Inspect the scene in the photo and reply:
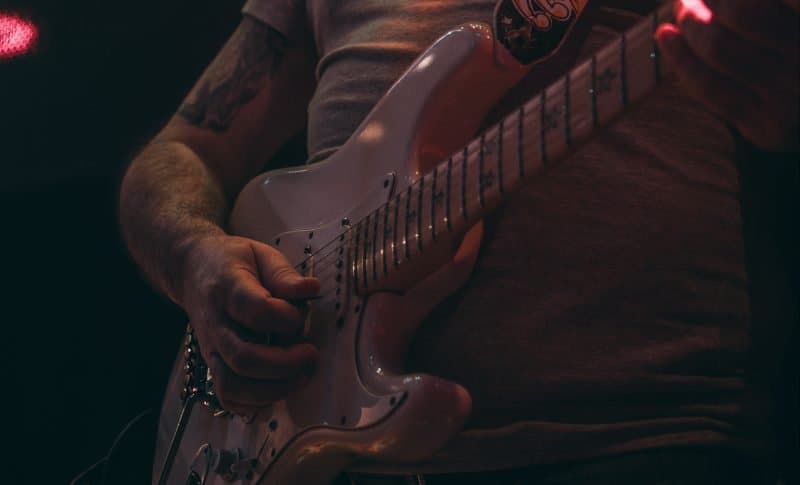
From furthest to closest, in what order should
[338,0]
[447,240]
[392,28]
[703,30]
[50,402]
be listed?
[50,402] → [338,0] → [392,28] → [447,240] → [703,30]

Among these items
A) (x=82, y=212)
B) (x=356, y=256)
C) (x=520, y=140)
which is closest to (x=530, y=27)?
(x=520, y=140)

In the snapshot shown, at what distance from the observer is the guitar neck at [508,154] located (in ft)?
1.59

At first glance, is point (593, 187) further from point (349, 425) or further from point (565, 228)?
point (349, 425)

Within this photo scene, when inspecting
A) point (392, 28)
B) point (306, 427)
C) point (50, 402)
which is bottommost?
point (50, 402)

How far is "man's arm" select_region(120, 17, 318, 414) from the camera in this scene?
2.37 feet

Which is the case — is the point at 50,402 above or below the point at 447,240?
below

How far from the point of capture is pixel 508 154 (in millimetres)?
559

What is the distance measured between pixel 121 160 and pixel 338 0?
2.09 feet

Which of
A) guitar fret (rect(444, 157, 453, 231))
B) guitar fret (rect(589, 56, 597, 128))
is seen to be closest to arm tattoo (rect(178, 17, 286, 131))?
guitar fret (rect(444, 157, 453, 231))

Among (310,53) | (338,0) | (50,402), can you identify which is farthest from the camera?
(50,402)

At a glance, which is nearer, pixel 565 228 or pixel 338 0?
pixel 565 228

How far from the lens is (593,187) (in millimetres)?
689

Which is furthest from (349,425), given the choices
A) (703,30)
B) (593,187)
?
(703,30)

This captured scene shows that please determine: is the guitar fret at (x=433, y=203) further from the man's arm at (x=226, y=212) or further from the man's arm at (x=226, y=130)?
the man's arm at (x=226, y=130)
